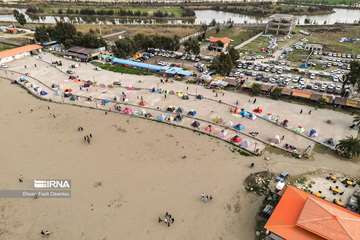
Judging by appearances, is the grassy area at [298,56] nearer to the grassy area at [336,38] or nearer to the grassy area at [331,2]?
the grassy area at [336,38]

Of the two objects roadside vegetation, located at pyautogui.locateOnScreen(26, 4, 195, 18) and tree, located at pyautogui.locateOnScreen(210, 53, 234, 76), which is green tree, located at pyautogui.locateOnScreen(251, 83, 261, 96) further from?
roadside vegetation, located at pyautogui.locateOnScreen(26, 4, 195, 18)

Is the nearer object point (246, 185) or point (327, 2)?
point (246, 185)

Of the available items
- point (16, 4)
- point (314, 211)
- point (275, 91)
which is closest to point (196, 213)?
point (314, 211)

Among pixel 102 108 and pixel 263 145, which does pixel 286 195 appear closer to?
pixel 263 145

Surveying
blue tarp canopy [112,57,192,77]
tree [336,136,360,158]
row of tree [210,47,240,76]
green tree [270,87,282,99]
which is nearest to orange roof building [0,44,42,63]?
blue tarp canopy [112,57,192,77]

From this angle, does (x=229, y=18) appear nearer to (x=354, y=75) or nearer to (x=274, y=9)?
(x=274, y=9)

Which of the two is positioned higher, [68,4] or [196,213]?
[68,4]

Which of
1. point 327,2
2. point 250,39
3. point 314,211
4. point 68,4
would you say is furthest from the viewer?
point 327,2
